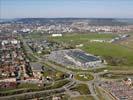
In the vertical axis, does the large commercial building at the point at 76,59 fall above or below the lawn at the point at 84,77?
above

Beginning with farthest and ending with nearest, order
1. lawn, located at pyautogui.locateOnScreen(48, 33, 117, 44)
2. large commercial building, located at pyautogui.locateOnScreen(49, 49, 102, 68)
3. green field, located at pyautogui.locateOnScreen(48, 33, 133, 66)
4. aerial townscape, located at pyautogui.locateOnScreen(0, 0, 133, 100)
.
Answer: lawn, located at pyautogui.locateOnScreen(48, 33, 117, 44), green field, located at pyautogui.locateOnScreen(48, 33, 133, 66), large commercial building, located at pyautogui.locateOnScreen(49, 49, 102, 68), aerial townscape, located at pyautogui.locateOnScreen(0, 0, 133, 100)

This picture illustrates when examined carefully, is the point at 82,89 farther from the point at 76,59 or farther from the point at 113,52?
the point at 113,52

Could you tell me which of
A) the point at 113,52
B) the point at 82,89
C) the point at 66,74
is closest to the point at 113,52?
the point at 113,52

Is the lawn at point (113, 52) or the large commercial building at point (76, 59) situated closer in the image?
the large commercial building at point (76, 59)

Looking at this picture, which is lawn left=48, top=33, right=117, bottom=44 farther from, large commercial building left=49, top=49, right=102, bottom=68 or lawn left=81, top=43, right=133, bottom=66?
large commercial building left=49, top=49, right=102, bottom=68

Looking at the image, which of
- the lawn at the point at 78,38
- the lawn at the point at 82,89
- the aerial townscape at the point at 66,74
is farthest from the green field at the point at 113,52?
the lawn at the point at 82,89

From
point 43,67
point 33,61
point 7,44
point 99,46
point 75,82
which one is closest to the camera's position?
point 75,82

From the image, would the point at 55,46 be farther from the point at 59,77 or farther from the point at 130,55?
the point at 59,77

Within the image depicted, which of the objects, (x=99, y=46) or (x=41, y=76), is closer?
(x=41, y=76)

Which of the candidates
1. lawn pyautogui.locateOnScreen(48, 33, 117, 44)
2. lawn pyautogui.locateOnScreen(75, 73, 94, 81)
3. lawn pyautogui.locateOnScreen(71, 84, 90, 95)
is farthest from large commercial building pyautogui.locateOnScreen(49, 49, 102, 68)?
lawn pyautogui.locateOnScreen(48, 33, 117, 44)

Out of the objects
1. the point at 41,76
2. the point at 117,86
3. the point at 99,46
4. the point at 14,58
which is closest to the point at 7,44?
the point at 14,58

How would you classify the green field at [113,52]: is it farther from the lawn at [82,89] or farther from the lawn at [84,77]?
the lawn at [82,89]
